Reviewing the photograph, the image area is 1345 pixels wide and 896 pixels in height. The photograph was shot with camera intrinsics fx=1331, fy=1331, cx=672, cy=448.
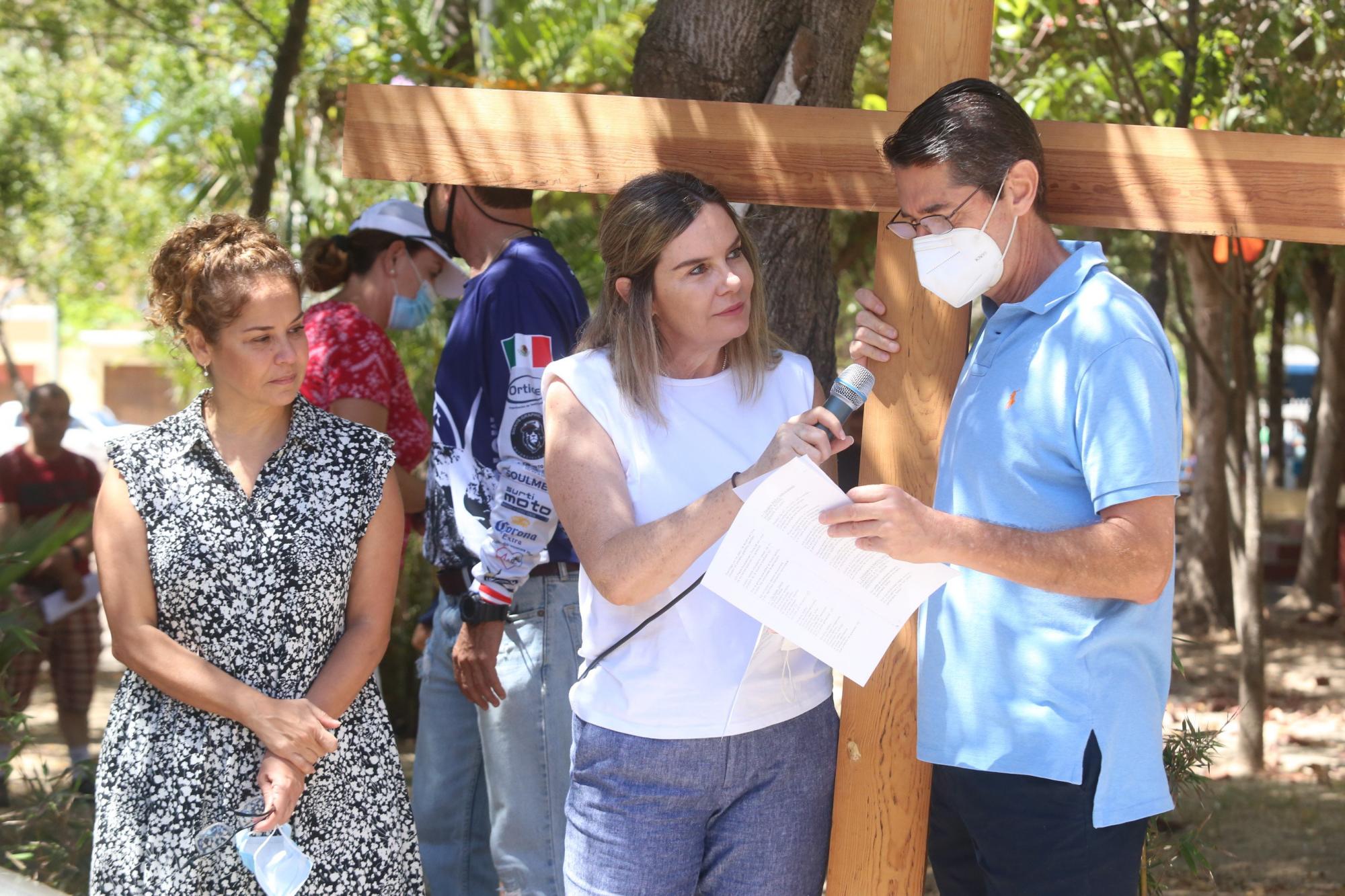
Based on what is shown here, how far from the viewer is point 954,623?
85.5 inches

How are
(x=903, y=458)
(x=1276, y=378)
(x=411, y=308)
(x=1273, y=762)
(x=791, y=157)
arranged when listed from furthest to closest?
(x=1276, y=378), (x=1273, y=762), (x=411, y=308), (x=791, y=157), (x=903, y=458)

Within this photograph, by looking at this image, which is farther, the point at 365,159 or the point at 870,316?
the point at 365,159

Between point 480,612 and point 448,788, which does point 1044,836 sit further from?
point 448,788

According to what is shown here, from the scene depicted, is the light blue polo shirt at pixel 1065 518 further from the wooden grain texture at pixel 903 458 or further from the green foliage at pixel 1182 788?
the green foliage at pixel 1182 788

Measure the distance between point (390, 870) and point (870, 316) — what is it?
142 centimetres

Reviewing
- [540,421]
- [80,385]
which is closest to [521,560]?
[540,421]

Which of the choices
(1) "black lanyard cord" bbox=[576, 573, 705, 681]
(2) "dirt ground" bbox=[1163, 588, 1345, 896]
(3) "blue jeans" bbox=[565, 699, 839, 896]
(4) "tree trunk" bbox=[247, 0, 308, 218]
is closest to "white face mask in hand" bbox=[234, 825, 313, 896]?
(3) "blue jeans" bbox=[565, 699, 839, 896]

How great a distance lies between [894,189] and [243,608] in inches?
57.3

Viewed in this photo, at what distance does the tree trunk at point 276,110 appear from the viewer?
616 cm

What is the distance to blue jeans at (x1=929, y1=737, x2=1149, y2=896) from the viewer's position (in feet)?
6.66

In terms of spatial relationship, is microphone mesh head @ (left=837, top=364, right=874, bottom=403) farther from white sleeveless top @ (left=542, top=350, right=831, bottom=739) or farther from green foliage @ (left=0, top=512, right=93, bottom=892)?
green foliage @ (left=0, top=512, right=93, bottom=892)

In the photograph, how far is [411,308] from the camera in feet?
13.5

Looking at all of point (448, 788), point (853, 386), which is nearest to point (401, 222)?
point (448, 788)

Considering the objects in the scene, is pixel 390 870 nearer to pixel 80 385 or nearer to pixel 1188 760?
pixel 1188 760
